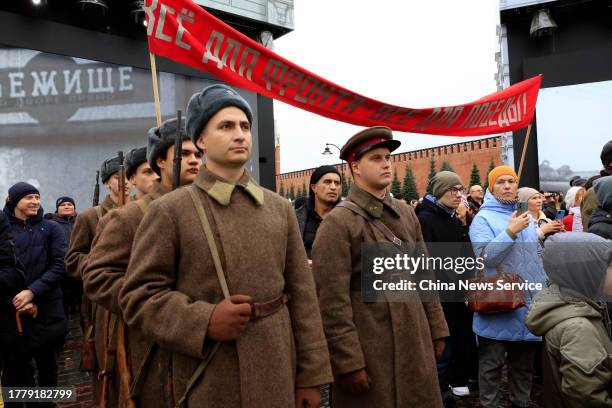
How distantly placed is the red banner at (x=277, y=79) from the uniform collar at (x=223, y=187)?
188cm

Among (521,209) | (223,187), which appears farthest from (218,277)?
(521,209)

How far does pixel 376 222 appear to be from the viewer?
3.07 metres

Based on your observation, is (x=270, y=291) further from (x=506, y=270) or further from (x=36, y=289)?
(x=36, y=289)

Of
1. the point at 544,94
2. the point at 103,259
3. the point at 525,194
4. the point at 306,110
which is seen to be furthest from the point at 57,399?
the point at 544,94

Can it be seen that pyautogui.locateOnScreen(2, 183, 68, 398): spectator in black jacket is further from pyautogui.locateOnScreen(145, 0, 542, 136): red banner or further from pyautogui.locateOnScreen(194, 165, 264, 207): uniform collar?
pyautogui.locateOnScreen(194, 165, 264, 207): uniform collar

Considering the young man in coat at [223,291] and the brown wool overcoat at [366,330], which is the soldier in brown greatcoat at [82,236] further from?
the young man in coat at [223,291]

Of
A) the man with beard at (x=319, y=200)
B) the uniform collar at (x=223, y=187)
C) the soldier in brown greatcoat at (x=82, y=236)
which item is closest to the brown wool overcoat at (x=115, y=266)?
the uniform collar at (x=223, y=187)

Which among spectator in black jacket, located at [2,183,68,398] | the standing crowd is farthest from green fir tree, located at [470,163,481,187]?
spectator in black jacket, located at [2,183,68,398]

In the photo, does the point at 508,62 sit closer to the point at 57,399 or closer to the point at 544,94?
the point at 544,94

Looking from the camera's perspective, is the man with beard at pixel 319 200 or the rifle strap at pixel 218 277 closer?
the rifle strap at pixel 218 277

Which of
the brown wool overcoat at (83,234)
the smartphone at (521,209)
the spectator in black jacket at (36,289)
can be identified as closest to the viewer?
the smartphone at (521,209)

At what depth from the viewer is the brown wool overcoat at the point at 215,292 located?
1.90 metres

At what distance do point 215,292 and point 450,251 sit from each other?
3231 mm

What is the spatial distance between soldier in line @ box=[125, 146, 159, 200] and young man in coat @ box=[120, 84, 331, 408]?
1579 mm
